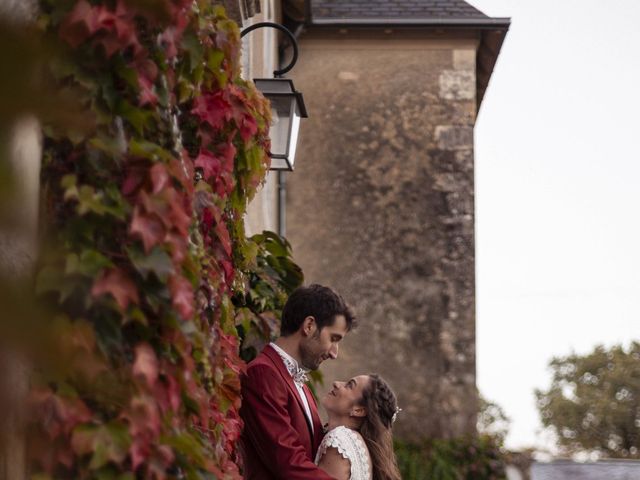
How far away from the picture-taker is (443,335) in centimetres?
1336

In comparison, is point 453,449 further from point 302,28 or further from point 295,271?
point 295,271

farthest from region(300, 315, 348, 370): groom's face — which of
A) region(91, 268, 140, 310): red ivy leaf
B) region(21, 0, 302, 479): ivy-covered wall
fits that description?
region(91, 268, 140, 310): red ivy leaf

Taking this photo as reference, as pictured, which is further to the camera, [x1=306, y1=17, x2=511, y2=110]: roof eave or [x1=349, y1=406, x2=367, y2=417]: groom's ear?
[x1=306, y1=17, x2=511, y2=110]: roof eave

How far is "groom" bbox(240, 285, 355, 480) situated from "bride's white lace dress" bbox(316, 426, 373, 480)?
0.25 ft

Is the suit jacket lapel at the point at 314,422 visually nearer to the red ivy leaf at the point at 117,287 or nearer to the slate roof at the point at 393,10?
the red ivy leaf at the point at 117,287

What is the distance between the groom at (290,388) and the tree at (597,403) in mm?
47330

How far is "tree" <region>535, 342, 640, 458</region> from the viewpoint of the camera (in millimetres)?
49844

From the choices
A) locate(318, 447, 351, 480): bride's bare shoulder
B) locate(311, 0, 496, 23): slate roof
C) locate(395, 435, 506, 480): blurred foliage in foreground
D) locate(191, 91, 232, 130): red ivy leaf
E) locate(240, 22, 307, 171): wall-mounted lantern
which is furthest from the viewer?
locate(311, 0, 496, 23): slate roof

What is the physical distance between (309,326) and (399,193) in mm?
9771

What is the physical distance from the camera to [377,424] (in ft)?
14.1

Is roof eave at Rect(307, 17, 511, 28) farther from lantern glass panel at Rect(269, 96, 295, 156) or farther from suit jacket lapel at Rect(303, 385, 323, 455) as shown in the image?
suit jacket lapel at Rect(303, 385, 323, 455)

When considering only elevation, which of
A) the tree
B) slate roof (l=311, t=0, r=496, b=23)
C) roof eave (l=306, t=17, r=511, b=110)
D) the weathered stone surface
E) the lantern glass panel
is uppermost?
slate roof (l=311, t=0, r=496, b=23)

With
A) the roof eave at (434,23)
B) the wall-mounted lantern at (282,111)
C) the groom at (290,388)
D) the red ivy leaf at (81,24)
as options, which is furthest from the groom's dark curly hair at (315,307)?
the roof eave at (434,23)

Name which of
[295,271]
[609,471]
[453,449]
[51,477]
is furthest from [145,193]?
[453,449]
